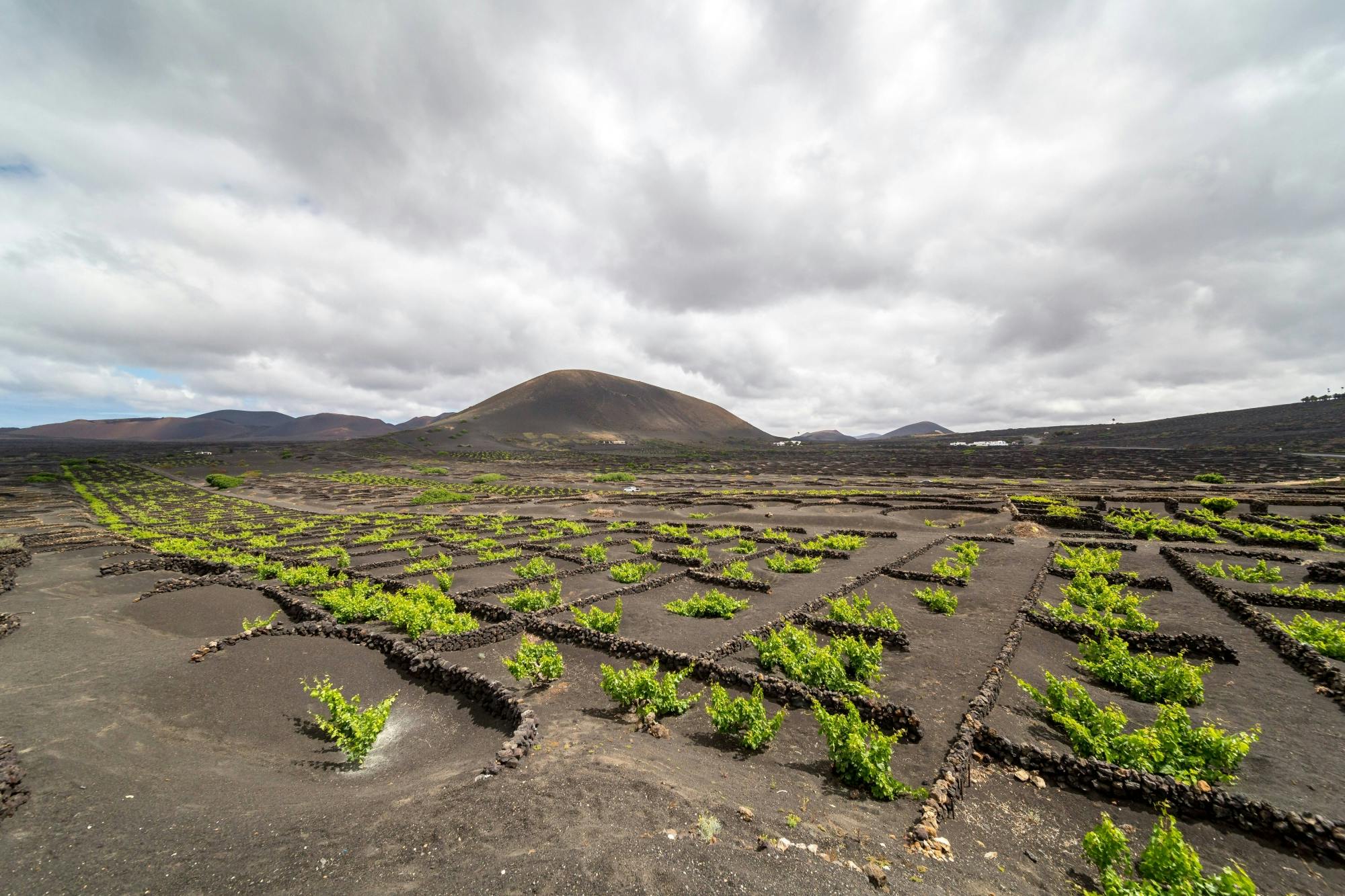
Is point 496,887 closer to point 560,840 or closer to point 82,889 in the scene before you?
point 560,840

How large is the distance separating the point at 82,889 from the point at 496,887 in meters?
5.37

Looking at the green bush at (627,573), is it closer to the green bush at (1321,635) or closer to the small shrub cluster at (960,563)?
the small shrub cluster at (960,563)

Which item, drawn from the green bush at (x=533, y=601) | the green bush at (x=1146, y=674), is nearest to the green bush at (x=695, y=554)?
the green bush at (x=533, y=601)

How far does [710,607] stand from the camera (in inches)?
709

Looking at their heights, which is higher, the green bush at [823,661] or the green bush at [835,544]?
the green bush at [823,661]

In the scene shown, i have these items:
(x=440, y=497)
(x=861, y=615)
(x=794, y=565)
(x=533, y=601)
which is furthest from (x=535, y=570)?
(x=440, y=497)

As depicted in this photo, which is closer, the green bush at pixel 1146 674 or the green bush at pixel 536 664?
the green bush at pixel 1146 674

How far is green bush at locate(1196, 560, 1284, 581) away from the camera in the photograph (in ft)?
68.2

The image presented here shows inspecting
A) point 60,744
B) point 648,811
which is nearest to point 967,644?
point 648,811

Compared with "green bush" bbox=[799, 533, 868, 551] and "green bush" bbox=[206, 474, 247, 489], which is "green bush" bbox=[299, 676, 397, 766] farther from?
"green bush" bbox=[206, 474, 247, 489]

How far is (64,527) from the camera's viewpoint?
1582 inches

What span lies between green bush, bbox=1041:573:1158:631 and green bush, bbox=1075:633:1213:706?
2128mm

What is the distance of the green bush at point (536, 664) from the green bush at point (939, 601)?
545 inches

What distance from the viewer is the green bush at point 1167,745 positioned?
26.8ft
